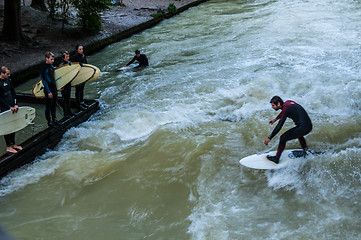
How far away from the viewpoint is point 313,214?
461 centimetres

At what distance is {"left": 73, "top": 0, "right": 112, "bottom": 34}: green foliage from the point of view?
46.8 feet

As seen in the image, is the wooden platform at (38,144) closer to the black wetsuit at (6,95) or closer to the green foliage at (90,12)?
the black wetsuit at (6,95)

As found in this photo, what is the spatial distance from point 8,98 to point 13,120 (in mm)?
428

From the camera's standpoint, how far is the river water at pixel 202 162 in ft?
15.5

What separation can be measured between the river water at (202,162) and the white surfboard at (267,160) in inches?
4.4

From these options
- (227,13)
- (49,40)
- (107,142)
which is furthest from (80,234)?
(227,13)

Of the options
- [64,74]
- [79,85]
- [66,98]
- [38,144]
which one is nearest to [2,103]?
[38,144]

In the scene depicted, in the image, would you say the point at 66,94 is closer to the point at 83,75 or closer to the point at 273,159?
the point at 83,75

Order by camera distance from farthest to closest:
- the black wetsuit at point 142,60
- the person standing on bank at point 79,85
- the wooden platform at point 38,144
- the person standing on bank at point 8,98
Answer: the black wetsuit at point 142,60
the person standing on bank at point 79,85
the wooden platform at point 38,144
the person standing on bank at point 8,98

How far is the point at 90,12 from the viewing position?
14750mm

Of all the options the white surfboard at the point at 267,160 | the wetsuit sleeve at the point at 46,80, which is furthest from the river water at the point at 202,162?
the wetsuit sleeve at the point at 46,80

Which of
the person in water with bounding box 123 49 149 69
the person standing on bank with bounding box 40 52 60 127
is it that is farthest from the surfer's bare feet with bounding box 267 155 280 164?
the person in water with bounding box 123 49 149 69

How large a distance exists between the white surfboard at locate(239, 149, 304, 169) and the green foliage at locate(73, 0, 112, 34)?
442 inches

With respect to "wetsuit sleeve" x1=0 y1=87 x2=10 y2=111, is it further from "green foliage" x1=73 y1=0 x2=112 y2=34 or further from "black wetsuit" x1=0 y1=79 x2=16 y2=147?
"green foliage" x1=73 y1=0 x2=112 y2=34
